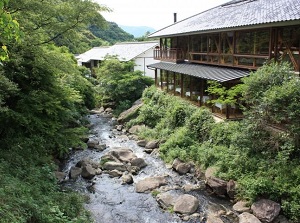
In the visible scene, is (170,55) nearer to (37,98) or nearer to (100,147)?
(100,147)

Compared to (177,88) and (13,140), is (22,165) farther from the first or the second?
(177,88)

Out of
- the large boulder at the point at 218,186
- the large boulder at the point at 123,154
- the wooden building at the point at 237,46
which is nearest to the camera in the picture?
the large boulder at the point at 218,186

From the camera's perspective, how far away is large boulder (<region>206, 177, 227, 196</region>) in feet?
36.7

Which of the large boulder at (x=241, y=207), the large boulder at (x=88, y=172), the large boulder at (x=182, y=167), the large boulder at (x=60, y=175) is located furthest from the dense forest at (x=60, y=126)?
the large boulder at (x=88, y=172)

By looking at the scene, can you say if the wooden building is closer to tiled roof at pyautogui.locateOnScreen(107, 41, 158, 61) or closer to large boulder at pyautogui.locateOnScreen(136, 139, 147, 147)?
large boulder at pyautogui.locateOnScreen(136, 139, 147, 147)

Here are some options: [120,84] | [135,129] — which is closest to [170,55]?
[120,84]

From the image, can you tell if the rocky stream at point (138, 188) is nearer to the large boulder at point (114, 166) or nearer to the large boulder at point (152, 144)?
the large boulder at point (114, 166)

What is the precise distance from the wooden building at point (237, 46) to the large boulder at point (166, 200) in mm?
5789

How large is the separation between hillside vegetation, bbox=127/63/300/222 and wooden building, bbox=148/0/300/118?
1.83 metres

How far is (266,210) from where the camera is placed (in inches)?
365

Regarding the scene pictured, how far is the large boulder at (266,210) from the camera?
359 inches

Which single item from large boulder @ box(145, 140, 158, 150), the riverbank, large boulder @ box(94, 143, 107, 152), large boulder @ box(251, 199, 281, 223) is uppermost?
the riverbank

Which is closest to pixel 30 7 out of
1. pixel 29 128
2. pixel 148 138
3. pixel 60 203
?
pixel 29 128

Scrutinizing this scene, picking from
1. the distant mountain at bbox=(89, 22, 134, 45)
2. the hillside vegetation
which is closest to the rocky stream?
the hillside vegetation
